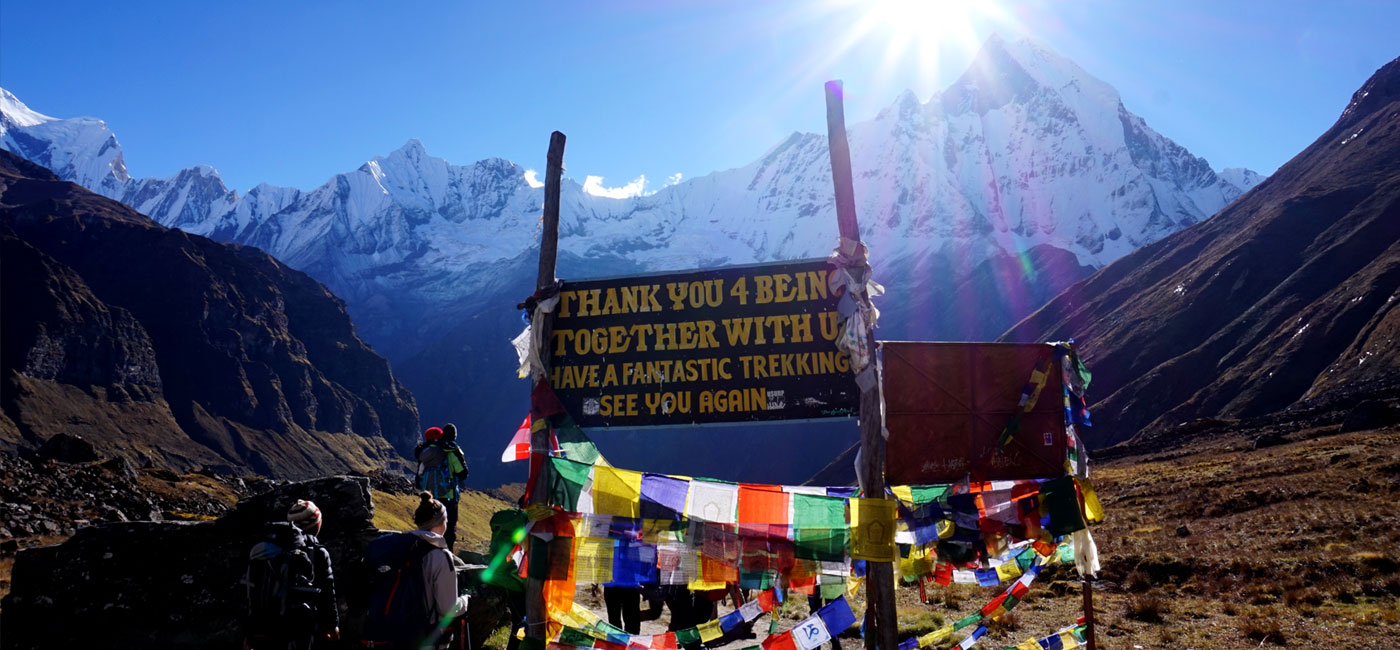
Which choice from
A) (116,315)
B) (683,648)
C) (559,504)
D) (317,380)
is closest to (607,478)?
(559,504)

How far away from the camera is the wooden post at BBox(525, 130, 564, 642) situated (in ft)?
24.8

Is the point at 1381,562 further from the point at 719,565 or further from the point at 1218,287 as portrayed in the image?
the point at 1218,287

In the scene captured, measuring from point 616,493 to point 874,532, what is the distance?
2404 mm

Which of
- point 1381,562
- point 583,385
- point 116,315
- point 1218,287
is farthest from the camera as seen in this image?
point 116,315

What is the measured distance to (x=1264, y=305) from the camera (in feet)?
298

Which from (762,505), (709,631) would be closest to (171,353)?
(709,631)

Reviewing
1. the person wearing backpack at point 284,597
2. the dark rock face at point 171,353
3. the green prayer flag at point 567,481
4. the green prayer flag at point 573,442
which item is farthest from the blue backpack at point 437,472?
the dark rock face at point 171,353

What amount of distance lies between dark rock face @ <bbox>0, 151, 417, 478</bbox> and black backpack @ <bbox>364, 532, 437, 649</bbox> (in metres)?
122

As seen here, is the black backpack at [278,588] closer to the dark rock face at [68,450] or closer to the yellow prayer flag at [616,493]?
the yellow prayer flag at [616,493]

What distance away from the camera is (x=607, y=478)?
775 cm

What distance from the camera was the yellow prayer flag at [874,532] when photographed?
24.2ft

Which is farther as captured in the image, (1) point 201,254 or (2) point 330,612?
(1) point 201,254

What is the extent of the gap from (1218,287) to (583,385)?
4411 inches

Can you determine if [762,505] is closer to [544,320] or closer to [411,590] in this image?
[544,320]
